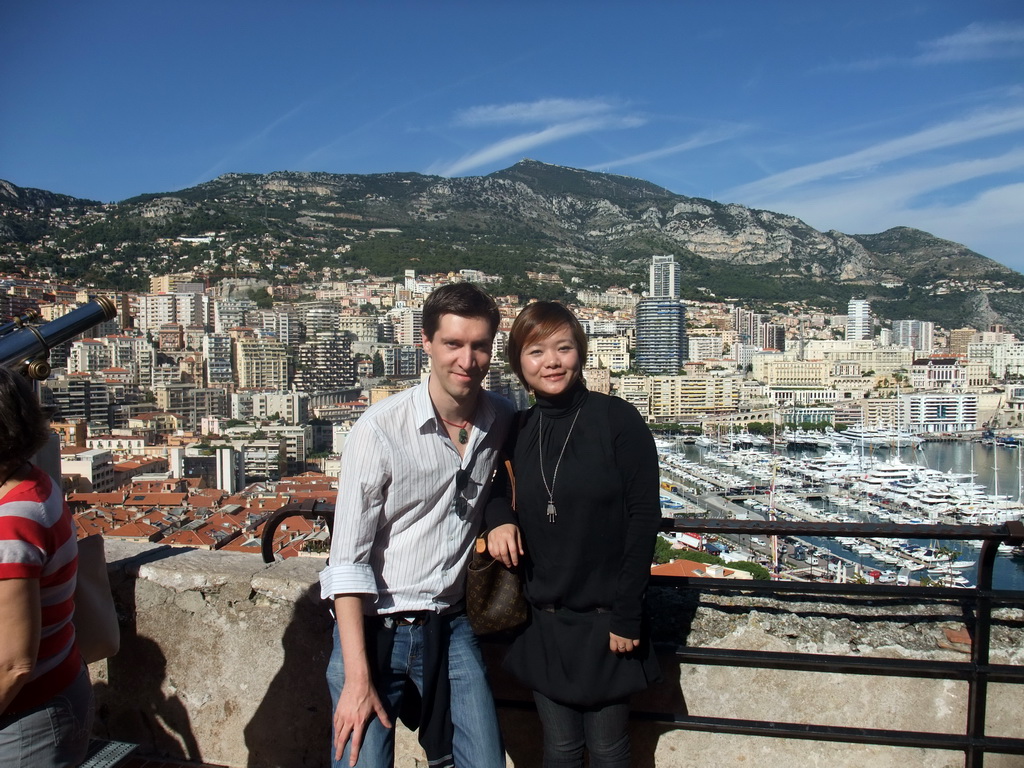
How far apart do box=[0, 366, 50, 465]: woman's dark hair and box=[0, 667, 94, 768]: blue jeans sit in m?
0.33

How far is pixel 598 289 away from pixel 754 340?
14258mm

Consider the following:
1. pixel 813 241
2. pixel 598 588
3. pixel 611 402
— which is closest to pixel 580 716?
pixel 598 588

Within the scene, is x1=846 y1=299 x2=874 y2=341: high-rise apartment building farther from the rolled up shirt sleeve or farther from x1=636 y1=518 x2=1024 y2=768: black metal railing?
the rolled up shirt sleeve

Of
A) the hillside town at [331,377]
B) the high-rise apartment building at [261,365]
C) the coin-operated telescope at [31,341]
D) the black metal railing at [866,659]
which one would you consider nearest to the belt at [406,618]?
the black metal railing at [866,659]

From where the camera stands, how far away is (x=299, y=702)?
1.45m

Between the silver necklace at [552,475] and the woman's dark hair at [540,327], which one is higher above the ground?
the woman's dark hair at [540,327]

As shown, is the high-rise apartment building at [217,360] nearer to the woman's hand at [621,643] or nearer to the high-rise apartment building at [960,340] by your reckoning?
the woman's hand at [621,643]

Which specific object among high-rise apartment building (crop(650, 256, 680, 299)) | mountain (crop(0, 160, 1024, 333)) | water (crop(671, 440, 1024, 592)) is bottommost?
water (crop(671, 440, 1024, 592))

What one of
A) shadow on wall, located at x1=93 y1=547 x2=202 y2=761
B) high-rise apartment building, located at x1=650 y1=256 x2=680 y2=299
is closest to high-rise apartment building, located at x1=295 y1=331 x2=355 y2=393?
high-rise apartment building, located at x1=650 y1=256 x2=680 y2=299

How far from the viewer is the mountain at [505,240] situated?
58.3 metres

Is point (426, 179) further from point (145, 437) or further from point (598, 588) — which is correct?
point (598, 588)

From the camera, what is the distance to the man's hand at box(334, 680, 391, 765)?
1.04 m

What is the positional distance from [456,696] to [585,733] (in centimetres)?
20

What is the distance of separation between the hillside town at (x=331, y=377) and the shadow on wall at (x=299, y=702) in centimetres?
664
